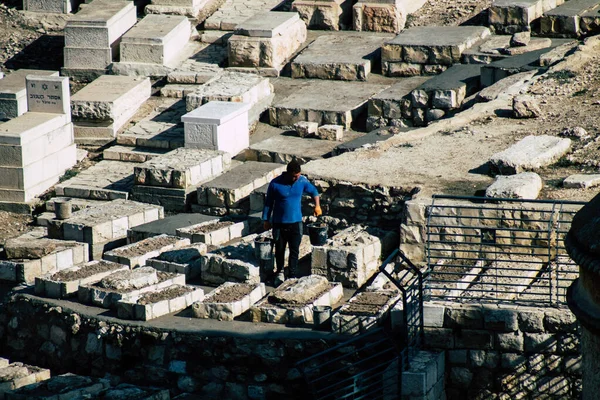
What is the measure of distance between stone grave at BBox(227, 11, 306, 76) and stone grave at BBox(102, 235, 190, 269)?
548cm

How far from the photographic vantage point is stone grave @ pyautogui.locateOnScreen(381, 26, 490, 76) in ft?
54.7

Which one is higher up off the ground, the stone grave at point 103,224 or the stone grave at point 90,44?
the stone grave at point 90,44

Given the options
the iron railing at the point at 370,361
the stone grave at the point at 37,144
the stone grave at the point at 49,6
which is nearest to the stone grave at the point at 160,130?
the stone grave at the point at 37,144

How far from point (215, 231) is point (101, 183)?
3.00 metres

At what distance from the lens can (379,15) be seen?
713 inches

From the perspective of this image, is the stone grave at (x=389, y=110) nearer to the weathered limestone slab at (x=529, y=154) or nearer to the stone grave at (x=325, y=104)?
the stone grave at (x=325, y=104)

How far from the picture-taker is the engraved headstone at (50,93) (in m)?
15.8

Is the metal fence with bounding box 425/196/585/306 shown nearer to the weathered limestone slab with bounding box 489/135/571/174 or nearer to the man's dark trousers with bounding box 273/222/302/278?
the weathered limestone slab with bounding box 489/135/571/174

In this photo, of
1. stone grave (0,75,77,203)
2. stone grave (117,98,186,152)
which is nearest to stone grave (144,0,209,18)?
stone grave (117,98,186,152)

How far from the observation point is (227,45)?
58.6ft

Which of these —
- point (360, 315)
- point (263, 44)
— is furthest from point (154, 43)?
point (360, 315)

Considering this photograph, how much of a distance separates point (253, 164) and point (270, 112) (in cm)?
180

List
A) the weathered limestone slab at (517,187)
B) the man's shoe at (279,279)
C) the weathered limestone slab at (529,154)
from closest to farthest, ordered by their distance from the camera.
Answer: the weathered limestone slab at (517,187) → the man's shoe at (279,279) → the weathered limestone slab at (529,154)

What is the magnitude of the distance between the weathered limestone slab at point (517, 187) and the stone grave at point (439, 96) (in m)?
3.72
